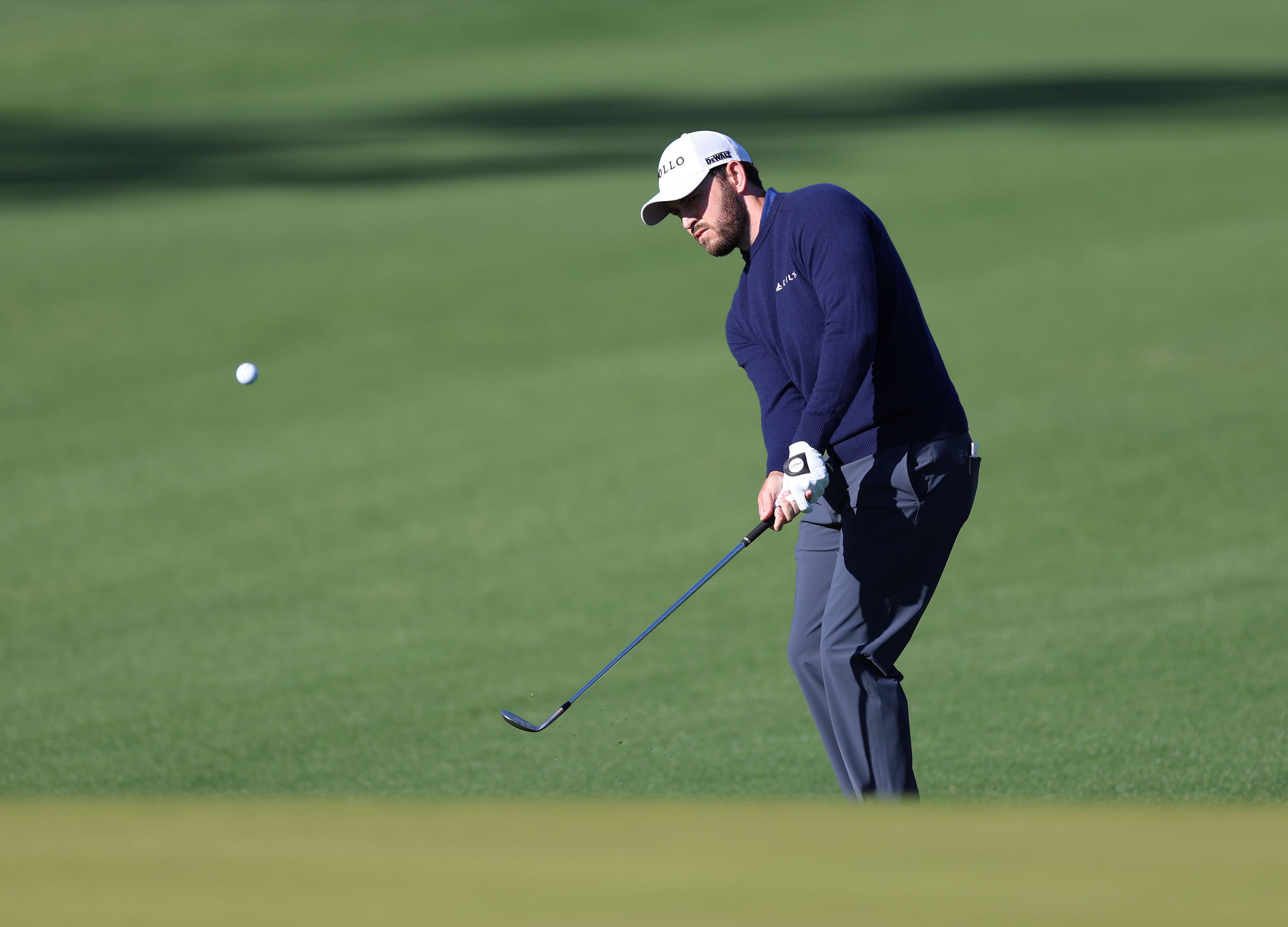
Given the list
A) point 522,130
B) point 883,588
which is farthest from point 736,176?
point 522,130

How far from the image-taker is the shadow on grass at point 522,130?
70.5ft

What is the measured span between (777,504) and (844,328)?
1.76 ft

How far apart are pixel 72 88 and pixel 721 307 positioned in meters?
18.5

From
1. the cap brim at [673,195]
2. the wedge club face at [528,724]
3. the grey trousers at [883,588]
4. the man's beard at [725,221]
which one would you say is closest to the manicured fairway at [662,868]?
the grey trousers at [883,588]

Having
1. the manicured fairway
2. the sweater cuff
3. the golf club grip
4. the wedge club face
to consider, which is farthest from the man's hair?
the manicured fairway

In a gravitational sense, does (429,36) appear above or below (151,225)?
above

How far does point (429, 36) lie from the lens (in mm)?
33875

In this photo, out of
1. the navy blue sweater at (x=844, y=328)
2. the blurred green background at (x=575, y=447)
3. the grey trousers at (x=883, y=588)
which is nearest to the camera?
the navy blue sweater at (x=844, y=328)

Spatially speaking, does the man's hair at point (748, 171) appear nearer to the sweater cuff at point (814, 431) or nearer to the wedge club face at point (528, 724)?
the sweater cuff at point (814, 431)

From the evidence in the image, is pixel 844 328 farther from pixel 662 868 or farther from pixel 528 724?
pixel 662 868

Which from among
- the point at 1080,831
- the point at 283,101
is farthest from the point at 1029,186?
the point at 1080,831

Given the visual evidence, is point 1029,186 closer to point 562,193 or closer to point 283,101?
point 562,193

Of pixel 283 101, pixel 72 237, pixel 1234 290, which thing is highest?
pixel 283 101

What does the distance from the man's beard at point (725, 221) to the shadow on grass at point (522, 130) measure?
1624 centimetres
